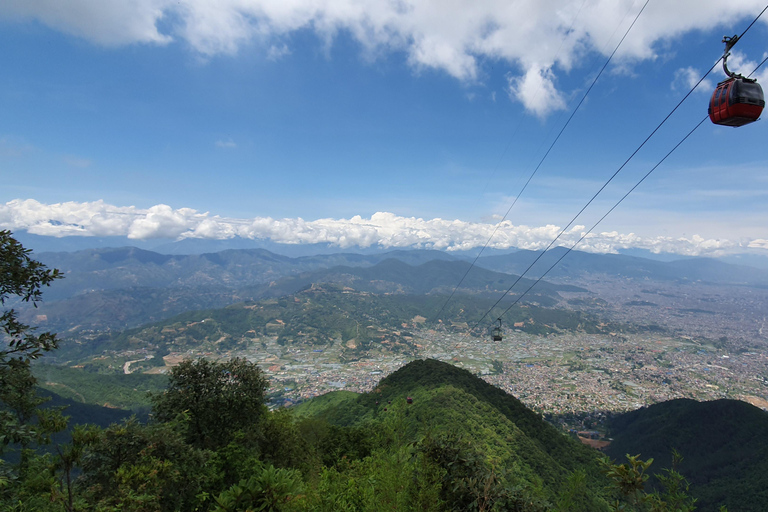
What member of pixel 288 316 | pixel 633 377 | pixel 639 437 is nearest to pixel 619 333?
pixel 633 377

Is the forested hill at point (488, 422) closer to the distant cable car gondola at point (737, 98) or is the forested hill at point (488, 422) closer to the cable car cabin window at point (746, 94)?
the distant cable car gondola at point (737, 98)

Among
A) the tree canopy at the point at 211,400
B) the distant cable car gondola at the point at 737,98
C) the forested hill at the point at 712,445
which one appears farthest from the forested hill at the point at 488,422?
the distant cable car gondola at the point at 737,98

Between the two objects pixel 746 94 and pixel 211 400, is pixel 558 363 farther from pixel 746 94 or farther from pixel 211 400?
pixel 746 94

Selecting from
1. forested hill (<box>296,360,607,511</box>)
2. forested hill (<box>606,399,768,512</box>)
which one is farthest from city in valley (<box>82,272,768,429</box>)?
forested hill (<box>296,360,607,511</box>)

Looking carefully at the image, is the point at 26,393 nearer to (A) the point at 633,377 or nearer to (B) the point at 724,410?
(B) the point at 724,410

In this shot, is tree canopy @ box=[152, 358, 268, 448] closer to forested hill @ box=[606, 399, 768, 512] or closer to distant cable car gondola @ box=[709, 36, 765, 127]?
distant cable car gondola @ box=[709, 36, 765, 127]
